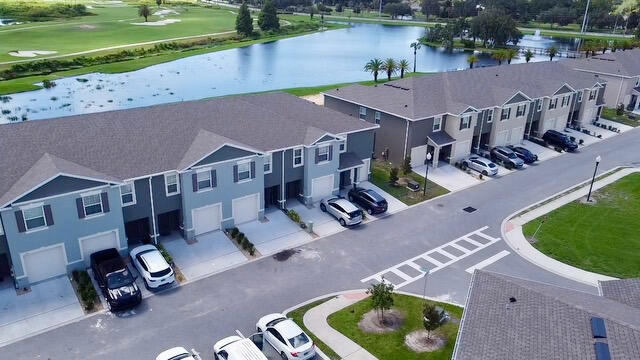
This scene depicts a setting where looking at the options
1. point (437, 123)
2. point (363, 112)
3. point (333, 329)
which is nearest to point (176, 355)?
point (333, 329)

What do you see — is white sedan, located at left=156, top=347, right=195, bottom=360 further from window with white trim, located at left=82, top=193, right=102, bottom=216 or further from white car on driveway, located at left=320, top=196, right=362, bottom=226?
white car on driveway, located at left=320, top=196, right=362, bottom=226

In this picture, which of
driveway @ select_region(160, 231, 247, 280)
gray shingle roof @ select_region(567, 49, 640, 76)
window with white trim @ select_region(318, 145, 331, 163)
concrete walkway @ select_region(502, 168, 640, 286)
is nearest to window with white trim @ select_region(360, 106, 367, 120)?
window with white trim @ select_region(318, 145, 331, 163)

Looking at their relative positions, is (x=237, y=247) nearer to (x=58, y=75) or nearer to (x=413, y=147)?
(x=413, y=147)

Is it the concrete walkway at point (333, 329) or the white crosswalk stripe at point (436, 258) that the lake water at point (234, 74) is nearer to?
the white crosswalk stripe at point (436, 258)

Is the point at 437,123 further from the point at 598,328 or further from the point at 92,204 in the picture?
the point at 598,328

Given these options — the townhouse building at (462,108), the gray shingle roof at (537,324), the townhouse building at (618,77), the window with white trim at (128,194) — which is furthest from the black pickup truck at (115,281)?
the townhouse building at (618,77)

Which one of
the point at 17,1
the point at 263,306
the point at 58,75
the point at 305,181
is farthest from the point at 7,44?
the point at 263,306
